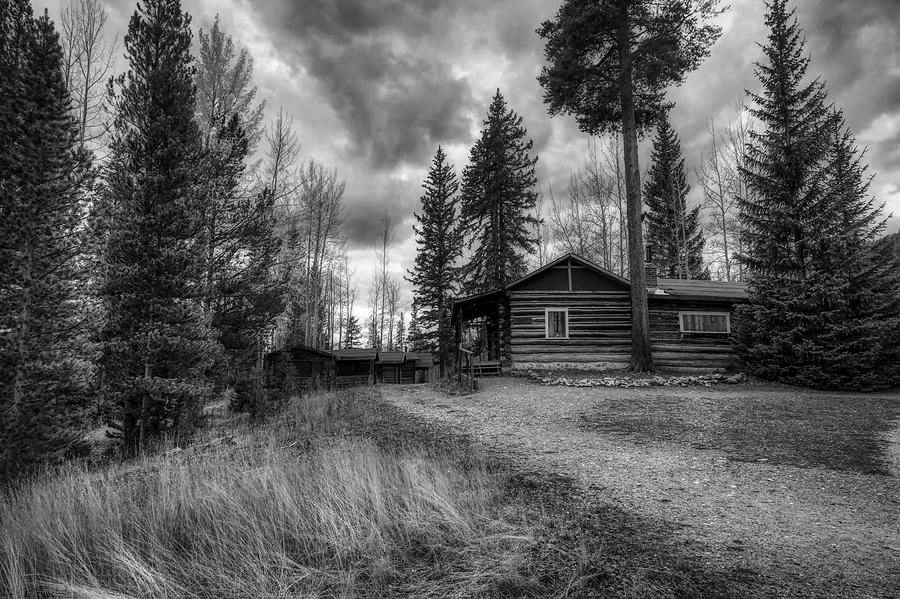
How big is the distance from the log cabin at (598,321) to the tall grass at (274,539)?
14637mm

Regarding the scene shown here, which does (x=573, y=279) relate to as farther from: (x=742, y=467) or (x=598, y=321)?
(x=742, y=467)

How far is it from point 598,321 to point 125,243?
18373 millimetres

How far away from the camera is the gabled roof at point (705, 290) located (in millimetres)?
19062

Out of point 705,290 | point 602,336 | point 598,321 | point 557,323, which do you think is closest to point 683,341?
point 705,290

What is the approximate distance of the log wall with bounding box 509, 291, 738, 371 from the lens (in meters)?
19.0

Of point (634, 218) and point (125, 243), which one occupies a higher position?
point (634, 218)

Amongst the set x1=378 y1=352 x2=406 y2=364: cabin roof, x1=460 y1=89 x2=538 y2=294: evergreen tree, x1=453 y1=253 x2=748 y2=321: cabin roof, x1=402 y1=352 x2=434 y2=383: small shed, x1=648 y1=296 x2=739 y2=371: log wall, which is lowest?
x1=402 y1=352 x2=434 y2=383: small shed

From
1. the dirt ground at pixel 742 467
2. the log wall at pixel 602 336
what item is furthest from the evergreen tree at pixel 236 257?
the log wall at pixel 602 336

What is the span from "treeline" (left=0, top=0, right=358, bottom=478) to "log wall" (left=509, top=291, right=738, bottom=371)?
10892mm

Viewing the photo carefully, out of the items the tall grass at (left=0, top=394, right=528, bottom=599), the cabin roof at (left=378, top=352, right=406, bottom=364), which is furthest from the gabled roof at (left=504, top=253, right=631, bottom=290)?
the cabin roof at (left=378, top=352, right=406, bottom=364)

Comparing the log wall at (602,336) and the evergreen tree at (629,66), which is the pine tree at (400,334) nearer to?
the log wall at (602,336)

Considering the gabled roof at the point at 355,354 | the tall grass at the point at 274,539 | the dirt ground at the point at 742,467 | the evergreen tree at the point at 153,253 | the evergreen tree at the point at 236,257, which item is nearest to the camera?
the tall grass at the point at 274,539

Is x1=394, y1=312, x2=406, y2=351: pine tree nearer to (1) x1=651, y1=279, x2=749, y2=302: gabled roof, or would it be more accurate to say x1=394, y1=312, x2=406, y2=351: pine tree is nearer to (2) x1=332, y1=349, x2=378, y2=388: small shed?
(2) x1=332, y1=349, x2=378, y2=388: small shed

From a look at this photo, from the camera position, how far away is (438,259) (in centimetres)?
3120
